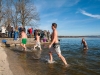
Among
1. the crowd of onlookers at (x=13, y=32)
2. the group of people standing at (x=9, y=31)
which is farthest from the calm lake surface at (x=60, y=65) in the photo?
the group of people standing at (x=9, y=31)

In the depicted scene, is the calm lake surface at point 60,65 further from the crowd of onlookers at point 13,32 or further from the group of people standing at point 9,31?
the group of people standing at point 9,31

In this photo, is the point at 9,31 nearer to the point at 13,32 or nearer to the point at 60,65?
the point at 13,32

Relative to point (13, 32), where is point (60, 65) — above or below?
below

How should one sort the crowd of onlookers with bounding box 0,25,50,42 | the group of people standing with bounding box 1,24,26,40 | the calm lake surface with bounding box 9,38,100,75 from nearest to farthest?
the calm lake surface with bounding box 9,38,100,75 < the crowd of onlookers with bounding box 0,25,50,42 < the group of people standing with bounding box 1,24,26,40

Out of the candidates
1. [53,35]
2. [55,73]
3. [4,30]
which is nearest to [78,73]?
[55,73]

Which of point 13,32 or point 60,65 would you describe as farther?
point 13,32

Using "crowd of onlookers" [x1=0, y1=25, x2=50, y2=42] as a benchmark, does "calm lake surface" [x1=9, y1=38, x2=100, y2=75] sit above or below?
below

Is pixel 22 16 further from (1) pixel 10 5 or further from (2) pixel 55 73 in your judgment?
(2) pixel 55 73

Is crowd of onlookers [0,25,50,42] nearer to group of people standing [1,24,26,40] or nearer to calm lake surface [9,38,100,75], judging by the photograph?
group of people standing [1,24,26,40]

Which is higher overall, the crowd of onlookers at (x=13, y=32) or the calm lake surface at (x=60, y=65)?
the crowd of onlookers at (x=13, y=32)

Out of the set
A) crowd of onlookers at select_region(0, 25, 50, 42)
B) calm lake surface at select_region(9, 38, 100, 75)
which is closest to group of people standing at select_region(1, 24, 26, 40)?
crowd of onlookers at select_region(0, 25, 50, 42)

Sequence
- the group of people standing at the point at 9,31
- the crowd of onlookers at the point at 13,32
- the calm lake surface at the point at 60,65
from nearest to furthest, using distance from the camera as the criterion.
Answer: the calm lake surface at the point at 60,65 → the crowd of onlookers at the point at 13,32 → the group of people standing at the point at 9,31

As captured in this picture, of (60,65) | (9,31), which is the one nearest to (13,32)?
(9,31)

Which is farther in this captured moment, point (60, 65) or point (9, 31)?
point (9, 31)
